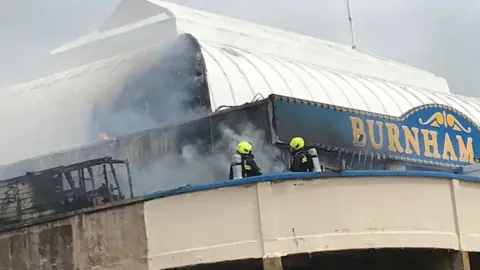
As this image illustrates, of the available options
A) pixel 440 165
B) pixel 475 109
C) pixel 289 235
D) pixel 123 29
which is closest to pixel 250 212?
pixel 289 235

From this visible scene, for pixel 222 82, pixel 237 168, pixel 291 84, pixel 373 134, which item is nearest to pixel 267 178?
pixel 237 168

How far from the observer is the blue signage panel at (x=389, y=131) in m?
20.4

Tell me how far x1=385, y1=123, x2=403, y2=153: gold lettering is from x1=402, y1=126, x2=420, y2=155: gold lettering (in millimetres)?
264

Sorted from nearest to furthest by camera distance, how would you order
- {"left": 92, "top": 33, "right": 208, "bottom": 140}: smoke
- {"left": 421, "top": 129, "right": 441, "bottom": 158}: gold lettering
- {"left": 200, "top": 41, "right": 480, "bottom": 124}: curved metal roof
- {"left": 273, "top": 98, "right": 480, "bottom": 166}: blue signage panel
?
{"left": 273, "top": 98, "right": 480, "bottom": 166}: blue signage panel → {"left": 92, "top": 33, "right": 208, "bottom": 140}: smoke → {"left": 200, "top": 41, "right": 480, "bottom": 124}: curved metal roof → {"left": 421, "top": 129, "right": 441, "bottom": 158}: gold lettering

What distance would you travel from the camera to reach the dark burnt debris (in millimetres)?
19344

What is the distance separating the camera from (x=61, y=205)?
19.5m

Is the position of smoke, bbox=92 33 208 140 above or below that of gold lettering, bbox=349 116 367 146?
above

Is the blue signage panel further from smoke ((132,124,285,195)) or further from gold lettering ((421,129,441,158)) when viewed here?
smoke ((132,124,285,195))

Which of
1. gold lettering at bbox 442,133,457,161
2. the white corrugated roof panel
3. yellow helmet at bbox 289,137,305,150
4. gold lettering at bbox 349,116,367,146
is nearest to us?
yellow helmet at bbox 289,137,305,150

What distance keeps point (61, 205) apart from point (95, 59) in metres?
9.33

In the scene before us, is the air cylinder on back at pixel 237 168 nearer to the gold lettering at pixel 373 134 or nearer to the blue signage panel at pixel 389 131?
the blue signage panel at pixel 389 131

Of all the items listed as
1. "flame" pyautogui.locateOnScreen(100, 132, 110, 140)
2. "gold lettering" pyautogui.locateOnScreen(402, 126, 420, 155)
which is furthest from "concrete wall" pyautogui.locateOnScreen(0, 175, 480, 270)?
"flame" pyautogui.locateOnScreen(100, 132, 110, 140)

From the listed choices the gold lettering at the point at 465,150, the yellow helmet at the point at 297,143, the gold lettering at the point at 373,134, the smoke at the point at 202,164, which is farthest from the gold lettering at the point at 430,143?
the yellow helmet at the point at 297,143

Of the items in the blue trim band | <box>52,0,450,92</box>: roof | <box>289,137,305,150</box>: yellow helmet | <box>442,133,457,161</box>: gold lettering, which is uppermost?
<box>52,0,450,92</box>: roof
